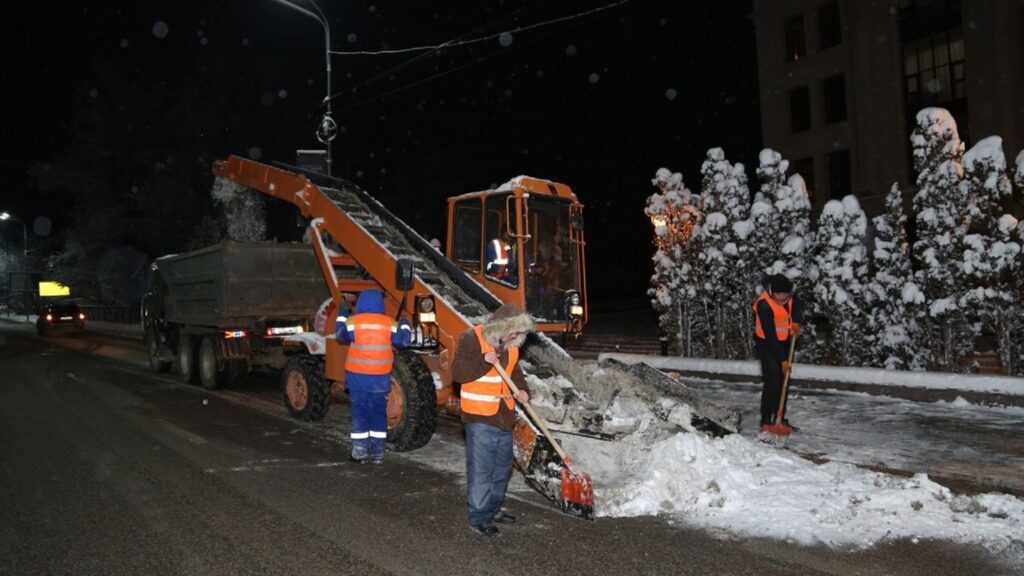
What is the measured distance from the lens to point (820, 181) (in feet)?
98.4

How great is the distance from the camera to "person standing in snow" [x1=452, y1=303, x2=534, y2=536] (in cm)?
527

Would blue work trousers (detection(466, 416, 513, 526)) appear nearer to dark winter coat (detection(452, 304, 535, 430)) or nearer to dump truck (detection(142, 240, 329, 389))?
dark winter coat (detection(452, 304, 535, 430))

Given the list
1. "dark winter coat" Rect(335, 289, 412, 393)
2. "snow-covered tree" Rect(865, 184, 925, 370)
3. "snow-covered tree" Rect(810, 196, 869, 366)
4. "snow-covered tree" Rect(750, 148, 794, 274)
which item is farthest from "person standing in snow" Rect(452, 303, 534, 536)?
"snow-covered tree" Rect(750, 148, 794, 274)

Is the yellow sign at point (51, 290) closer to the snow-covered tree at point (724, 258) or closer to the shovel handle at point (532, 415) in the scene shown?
the snow-covered tree at point (724, 258)

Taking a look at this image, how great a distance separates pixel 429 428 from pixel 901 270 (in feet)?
32.7

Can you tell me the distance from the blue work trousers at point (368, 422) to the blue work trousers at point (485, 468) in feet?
7.72

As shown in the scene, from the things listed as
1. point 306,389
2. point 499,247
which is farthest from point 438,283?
point 306,389

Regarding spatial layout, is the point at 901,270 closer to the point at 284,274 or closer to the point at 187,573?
the point at 284,274

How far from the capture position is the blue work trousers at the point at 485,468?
5348mm

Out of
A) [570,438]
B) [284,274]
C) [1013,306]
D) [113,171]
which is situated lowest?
[570,438]

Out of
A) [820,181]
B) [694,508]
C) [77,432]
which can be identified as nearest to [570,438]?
[694,508]

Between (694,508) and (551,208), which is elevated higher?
(551,208)

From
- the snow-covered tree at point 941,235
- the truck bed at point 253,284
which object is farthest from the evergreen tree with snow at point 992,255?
the truck bed at point 253,284

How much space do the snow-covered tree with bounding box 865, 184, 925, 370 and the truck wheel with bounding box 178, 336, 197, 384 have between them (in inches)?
491
